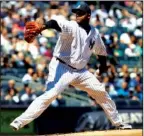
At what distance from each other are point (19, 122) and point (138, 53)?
26.9 ft

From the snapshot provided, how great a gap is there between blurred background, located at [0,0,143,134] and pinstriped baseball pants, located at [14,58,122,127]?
195 inches

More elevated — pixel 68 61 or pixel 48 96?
pixel 68 61

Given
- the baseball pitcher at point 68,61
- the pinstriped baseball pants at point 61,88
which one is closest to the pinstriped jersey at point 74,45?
the baseball pitcher at point 68,61

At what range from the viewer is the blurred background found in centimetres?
1247

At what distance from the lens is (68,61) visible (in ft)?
22.9

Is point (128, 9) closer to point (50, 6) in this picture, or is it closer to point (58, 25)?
point (50, 6)

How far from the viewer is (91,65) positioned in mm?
13664

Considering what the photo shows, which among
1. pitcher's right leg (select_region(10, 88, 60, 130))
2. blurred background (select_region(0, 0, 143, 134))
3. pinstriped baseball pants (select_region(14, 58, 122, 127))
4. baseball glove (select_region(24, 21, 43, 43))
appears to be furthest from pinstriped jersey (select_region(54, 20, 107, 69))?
blurred background (select_region(0, 0, 143, 134))

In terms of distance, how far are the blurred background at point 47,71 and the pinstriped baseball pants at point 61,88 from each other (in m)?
4.96

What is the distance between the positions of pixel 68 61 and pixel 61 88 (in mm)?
377

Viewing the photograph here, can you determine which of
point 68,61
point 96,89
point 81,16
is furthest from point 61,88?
point 81,16

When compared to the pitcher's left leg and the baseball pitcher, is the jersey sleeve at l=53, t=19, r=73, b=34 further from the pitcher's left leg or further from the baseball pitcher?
the pitcher's left leg

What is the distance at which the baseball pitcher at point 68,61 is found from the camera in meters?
6.70

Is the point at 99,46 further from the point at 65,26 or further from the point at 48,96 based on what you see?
the point at 48,96
